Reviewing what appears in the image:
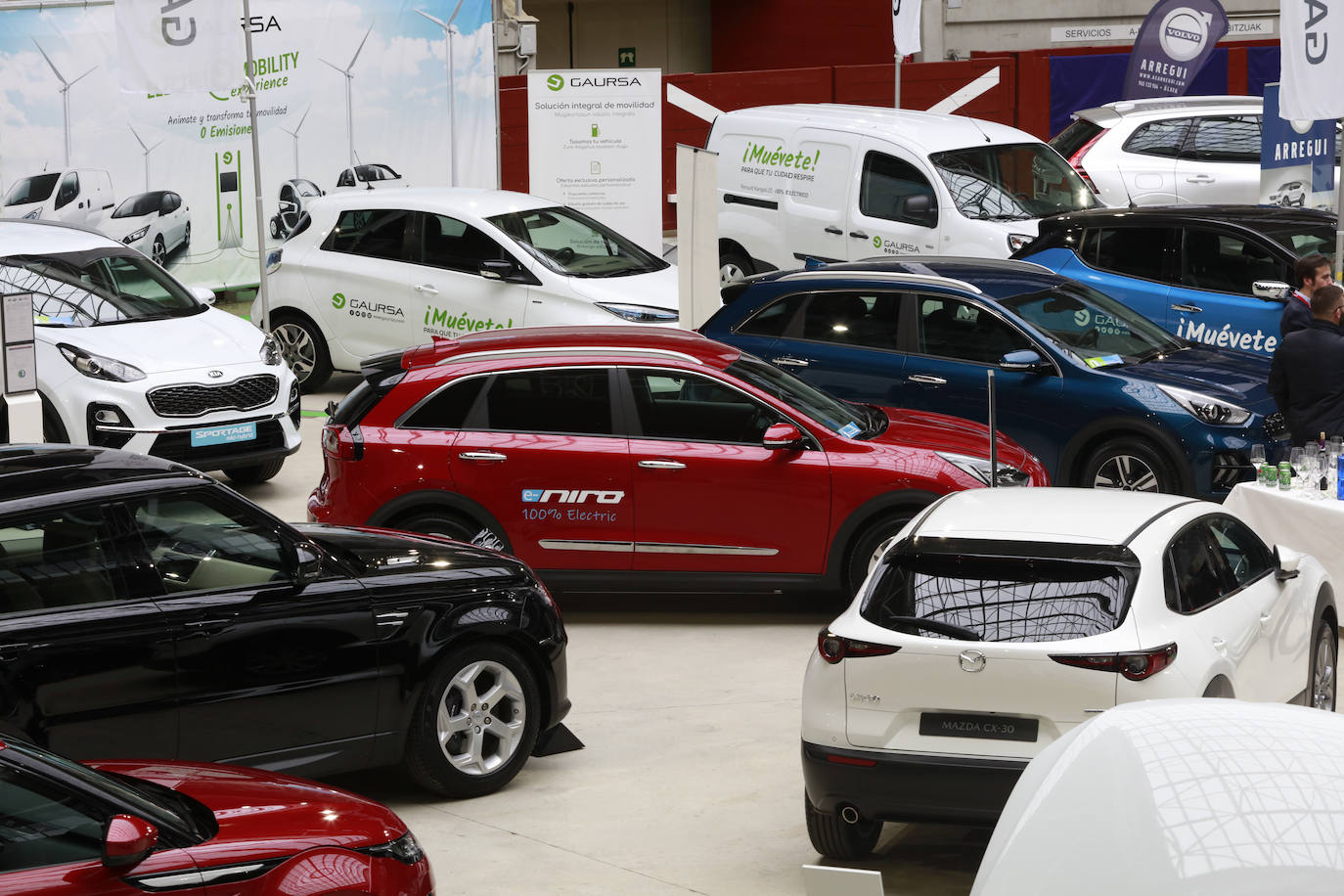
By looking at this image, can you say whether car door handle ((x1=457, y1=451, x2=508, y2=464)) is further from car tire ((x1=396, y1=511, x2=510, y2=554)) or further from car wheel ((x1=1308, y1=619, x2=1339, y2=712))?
car wheel ((x1=1308, y1=619, x2=1339, y2=712))

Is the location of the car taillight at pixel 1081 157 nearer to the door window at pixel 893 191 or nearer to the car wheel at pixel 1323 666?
the door window at pixel 893 191

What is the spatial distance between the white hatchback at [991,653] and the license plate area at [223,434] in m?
7.06

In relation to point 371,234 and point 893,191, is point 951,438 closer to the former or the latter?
point 893,191

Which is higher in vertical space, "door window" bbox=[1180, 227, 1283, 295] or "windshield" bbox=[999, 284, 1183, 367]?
"door window" bbox=[1180, 227, 1283, 295]

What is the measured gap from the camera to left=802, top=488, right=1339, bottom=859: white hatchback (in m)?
5.93

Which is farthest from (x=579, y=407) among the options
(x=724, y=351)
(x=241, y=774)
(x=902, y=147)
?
(x=902, y=147)

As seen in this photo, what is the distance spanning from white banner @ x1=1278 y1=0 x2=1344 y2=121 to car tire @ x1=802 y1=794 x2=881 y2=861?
24.2 feet

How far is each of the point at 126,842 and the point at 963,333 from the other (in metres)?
8.34

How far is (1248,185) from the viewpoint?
19.0m

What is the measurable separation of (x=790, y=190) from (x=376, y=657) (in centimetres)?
1118

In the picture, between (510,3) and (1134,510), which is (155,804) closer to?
(1134,510)

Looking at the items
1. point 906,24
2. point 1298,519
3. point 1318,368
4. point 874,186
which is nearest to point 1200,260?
point 1318,368

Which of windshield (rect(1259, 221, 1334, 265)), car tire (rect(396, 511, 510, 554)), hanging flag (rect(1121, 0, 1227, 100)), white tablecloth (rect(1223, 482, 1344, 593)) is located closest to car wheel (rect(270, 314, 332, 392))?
car tire (rect(396, 511, 510, 554))

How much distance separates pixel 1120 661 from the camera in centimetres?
→ 588
